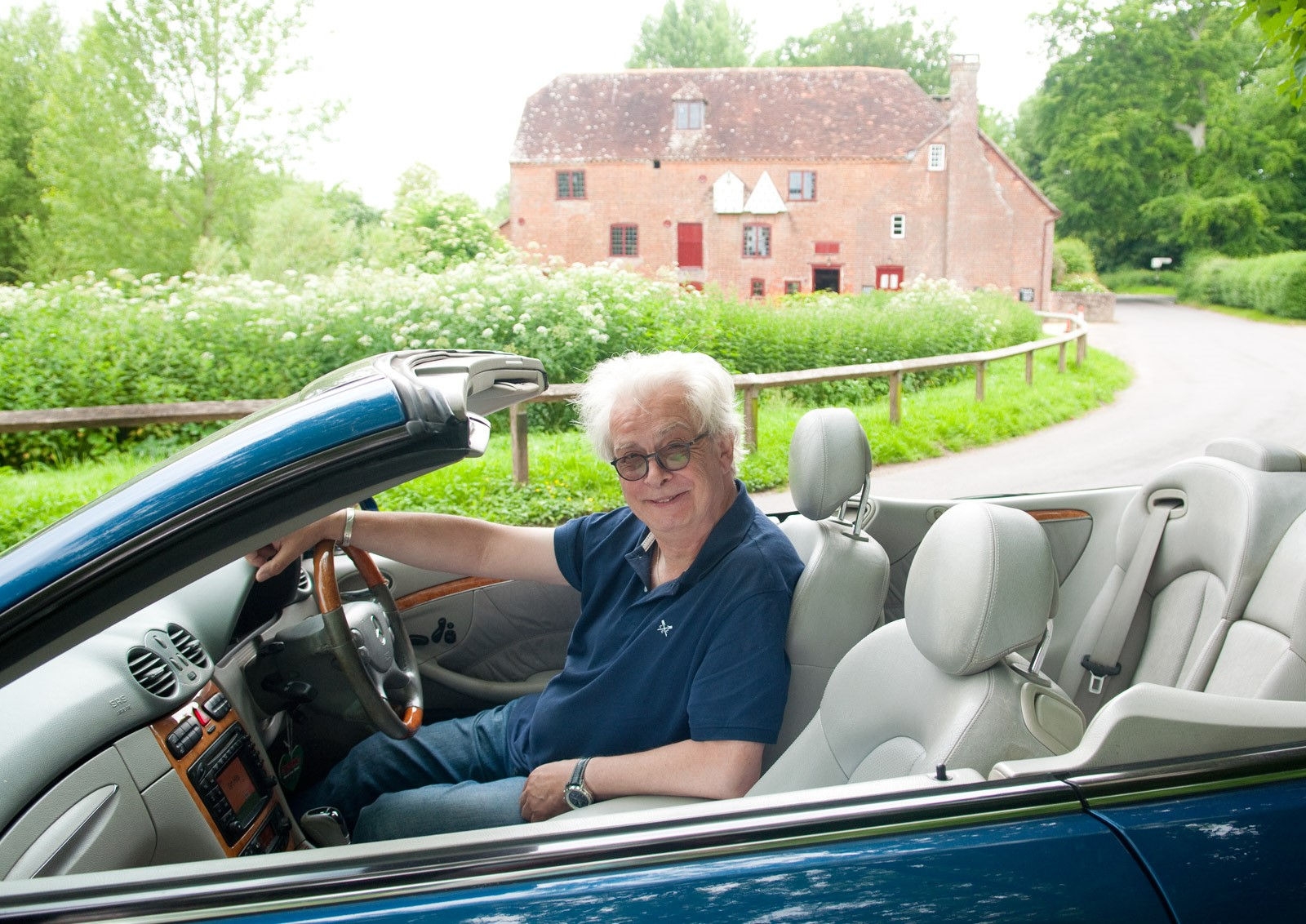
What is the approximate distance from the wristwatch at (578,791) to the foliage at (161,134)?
20.1 meters

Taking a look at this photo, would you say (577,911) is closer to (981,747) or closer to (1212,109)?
(981,747)

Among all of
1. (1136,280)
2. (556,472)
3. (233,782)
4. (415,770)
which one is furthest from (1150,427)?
(1136,280)

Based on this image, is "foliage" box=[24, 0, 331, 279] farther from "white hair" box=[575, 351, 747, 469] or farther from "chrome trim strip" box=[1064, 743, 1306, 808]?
"chrome trim strip" box=[1064, 743, 1306, 808]

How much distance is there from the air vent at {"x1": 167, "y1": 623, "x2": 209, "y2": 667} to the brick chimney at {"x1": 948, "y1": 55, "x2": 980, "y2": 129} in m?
21.7

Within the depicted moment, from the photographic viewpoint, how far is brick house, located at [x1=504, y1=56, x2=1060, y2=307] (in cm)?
2106

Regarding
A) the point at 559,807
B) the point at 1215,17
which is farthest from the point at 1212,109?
the point at 559,807

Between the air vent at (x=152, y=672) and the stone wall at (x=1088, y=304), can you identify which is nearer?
the air vent at (x=152, y=672)

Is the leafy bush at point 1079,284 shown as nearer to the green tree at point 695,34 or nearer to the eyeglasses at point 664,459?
the green tree at point 695,34

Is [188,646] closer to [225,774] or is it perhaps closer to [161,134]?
[225,774]

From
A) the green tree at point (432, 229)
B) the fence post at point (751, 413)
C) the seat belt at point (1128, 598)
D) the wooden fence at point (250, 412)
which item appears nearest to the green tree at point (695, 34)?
the green tree at point (432, 229)

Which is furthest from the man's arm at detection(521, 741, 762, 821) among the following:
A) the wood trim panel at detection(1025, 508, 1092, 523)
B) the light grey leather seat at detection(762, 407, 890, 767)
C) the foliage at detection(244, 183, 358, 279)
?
the foliage at detection(244, 183, 358, 279)

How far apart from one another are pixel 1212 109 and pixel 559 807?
61.9ft

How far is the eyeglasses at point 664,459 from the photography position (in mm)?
1947

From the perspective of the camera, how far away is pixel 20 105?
78.8ft
